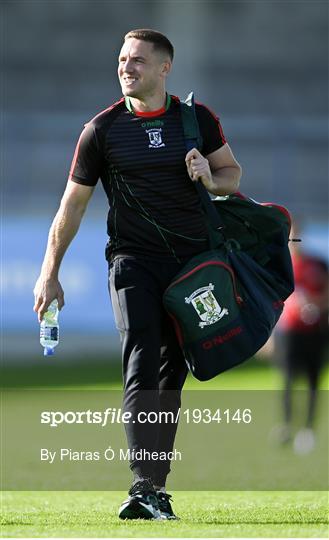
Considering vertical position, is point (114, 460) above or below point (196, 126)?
below

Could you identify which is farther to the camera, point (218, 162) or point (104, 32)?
point (104, 32)

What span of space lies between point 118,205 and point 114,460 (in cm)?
316

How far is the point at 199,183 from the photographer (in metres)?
6.01

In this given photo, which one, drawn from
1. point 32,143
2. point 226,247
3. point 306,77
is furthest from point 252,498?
point 306,77

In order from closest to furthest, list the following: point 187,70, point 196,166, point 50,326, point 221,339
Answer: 1. point 196,166
2. point 221,339
3. point 50,326
4. point 187,70

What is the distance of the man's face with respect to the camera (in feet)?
19.6

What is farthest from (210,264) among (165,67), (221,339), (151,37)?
(151,37)

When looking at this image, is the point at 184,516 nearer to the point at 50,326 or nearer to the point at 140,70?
the point at 50,326

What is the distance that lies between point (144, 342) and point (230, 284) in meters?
0.49

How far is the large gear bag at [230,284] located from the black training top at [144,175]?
0.26 ft

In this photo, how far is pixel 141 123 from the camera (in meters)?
6.00

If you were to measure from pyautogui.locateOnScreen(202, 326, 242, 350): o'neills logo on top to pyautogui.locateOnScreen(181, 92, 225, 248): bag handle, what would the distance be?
416 millimetres

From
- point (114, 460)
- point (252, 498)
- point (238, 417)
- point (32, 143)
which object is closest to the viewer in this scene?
point (252, 498)

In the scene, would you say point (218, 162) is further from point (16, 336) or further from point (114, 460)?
point (16, 336)
